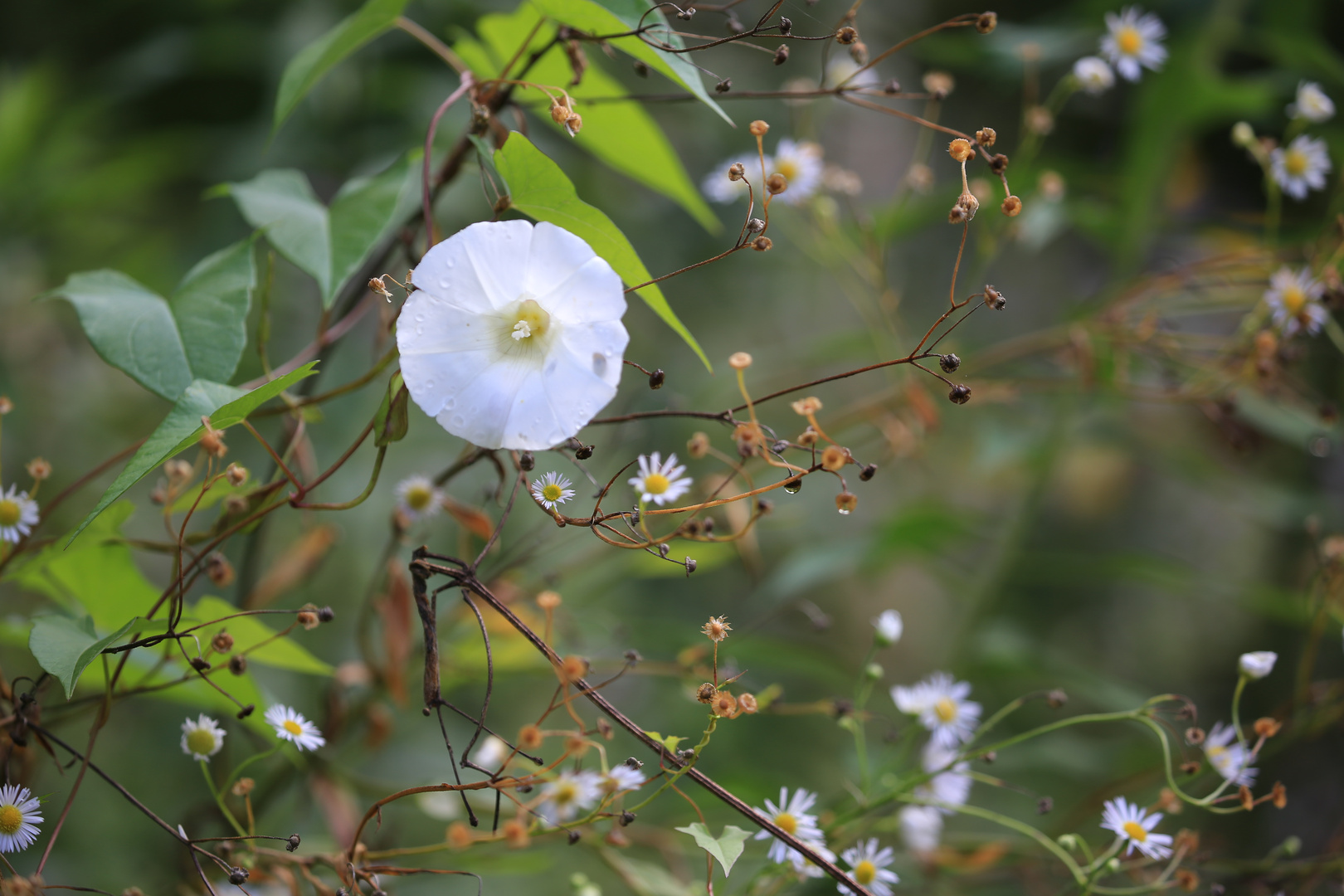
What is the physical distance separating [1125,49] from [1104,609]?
75 centimetres

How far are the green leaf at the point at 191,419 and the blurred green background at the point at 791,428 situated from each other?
0.45 feet

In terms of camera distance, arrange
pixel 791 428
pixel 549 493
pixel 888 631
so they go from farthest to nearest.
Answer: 1. pixel 791 428
2. pixel 888 631
3. pixel 549 493

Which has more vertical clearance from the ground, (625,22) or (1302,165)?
(1302,165)

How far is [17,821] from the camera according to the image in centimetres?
26

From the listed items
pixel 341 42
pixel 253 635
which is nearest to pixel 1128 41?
pixel 341 42

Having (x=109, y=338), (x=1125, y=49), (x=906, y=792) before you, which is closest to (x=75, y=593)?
(x=109, y=338)

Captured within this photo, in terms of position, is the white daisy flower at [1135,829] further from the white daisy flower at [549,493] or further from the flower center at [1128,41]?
the flower center at [1128,41]

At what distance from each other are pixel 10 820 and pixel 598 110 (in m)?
0.33

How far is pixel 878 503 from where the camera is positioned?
4.21 feet

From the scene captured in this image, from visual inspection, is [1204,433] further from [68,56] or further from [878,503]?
[68,56]

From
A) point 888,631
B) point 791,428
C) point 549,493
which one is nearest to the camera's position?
point 549,493

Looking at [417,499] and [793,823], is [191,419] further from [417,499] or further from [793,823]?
[793,823]

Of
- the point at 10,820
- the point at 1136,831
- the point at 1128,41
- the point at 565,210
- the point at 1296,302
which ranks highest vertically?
the point at 1128,41

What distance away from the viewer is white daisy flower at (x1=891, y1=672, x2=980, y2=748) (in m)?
0.38
